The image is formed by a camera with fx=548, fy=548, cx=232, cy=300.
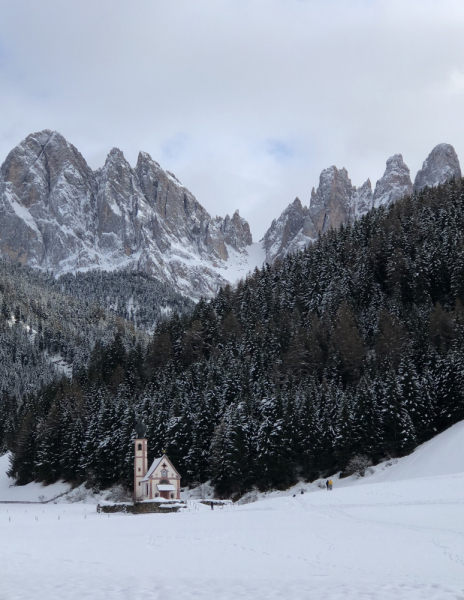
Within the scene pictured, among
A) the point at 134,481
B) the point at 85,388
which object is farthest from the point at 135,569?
the point at 85,388

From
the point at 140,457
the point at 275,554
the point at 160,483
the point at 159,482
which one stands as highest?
the point at 140,457

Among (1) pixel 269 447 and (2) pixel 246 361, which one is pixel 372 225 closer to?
(2) pixel 246 361

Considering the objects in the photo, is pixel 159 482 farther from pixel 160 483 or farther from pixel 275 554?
pixel 275 554

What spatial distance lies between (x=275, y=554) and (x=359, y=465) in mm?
36605

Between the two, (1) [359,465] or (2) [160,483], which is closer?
(1) [359,465]

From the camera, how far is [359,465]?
52.5 meters

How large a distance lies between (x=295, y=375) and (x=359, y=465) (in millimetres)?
22387

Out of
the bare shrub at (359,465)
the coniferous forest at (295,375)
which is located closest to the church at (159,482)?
the coniferous forest at (295,375)

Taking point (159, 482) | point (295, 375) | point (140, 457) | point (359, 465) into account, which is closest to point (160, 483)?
point (159, 482)

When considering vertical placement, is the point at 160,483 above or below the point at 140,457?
below

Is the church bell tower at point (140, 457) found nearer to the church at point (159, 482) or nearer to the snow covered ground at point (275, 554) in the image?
the church at point (159, 482)

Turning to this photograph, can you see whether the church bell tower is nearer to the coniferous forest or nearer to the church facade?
the church facade

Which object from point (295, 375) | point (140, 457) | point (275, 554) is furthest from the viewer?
point (295, 375)

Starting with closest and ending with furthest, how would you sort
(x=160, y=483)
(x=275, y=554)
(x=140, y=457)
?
1. (x=275, y=554)
2. (x=160, y=483)
3. (x=140, y=457)
